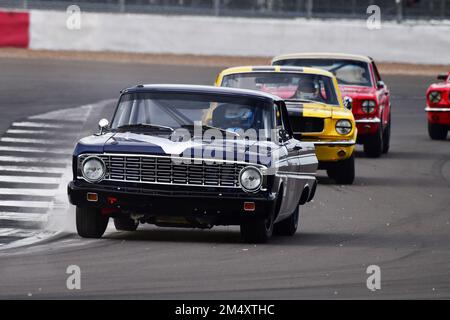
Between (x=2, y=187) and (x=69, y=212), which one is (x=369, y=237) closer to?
(x=69, y=212)

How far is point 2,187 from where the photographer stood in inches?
634

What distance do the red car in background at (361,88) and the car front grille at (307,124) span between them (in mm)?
3337

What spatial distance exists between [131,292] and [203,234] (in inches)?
142

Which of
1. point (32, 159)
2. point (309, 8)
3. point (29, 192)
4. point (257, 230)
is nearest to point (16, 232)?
point (257, 230)

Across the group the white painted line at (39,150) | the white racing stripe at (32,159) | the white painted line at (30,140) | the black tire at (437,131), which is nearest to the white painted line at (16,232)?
the white racing stripe at (32,159)

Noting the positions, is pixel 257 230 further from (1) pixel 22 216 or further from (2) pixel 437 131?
(2) pixel 437 131

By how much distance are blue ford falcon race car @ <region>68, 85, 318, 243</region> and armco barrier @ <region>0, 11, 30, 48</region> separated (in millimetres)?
25448

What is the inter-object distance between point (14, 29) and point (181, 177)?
89.5 feet

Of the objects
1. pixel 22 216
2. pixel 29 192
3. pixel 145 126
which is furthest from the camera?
pixel 29 192

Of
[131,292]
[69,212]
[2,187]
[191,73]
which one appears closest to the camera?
[131,292]

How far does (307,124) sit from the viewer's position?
17.3 metres

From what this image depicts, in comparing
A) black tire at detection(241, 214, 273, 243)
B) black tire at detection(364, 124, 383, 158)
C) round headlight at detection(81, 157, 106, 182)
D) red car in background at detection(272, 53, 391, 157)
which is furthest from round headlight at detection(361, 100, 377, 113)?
round headlight at detection(81, 157, 106, 182)

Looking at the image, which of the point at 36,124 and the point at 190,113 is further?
the point at 36,124

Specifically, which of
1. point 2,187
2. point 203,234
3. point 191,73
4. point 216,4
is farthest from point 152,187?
point 216,4
